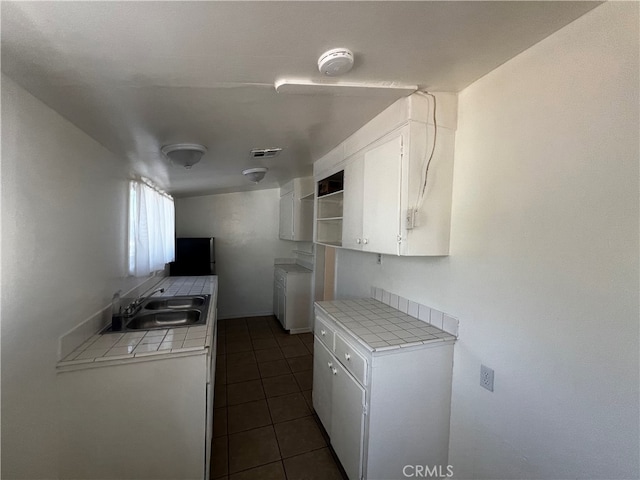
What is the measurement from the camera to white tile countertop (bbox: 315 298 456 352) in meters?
1.54

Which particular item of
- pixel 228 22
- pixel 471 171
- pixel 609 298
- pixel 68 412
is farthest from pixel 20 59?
pixel 609 298

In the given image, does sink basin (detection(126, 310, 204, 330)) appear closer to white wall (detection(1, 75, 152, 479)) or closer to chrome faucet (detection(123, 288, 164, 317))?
chrome faucet (detection(123, 288, 164, 317))

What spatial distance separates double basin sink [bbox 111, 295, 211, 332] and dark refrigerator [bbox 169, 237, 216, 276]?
1680 mm

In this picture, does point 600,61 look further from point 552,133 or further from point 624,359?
point 624,359

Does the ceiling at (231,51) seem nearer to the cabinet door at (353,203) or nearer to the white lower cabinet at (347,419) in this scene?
the cabinet door at (353,203)

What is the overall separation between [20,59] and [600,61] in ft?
6.51

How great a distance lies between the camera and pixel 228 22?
806 millimetres

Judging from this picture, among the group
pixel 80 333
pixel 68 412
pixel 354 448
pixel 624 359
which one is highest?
pixel 624 359

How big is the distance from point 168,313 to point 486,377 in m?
2.37

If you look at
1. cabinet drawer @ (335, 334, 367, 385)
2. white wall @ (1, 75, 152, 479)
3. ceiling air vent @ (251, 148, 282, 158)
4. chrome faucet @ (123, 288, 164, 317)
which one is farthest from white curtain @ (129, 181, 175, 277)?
cabinet drawer @ (335, 334, 367, 385)

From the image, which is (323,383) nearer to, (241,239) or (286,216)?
(286,216)

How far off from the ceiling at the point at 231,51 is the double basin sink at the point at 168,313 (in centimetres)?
134

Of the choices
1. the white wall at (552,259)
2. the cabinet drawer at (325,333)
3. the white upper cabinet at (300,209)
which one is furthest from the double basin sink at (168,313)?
A: the white wall at (552,259)

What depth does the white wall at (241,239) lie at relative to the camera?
183 inches
